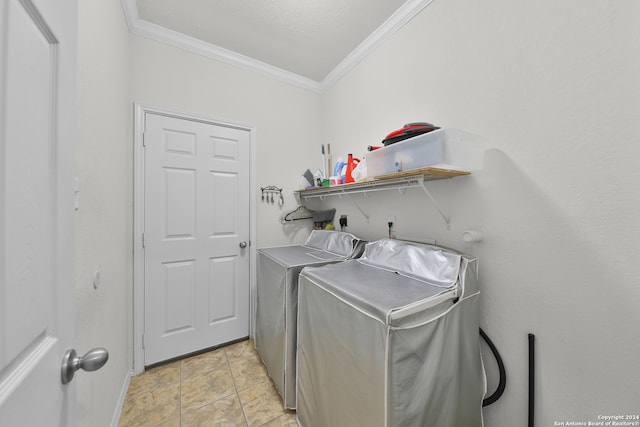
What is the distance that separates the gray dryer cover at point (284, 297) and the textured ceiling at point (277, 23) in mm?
1716

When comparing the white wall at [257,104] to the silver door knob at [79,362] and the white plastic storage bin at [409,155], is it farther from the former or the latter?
the silver door knob at [79,362]

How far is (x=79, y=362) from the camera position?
1.80 feet

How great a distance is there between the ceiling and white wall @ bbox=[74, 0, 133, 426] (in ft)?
1.05

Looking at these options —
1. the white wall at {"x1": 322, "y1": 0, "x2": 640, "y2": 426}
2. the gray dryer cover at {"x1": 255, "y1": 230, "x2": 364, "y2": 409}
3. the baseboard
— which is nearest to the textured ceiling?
the white wall at {"x1": 322, "y1": 0, "x2": 640, "y2": 426}

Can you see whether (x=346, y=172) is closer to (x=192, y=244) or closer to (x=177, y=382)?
(x=192, y=244)

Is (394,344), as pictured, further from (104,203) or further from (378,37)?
(378,37)

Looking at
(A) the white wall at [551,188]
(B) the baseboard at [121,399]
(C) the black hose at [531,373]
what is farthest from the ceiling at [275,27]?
(B) the baseboard at [121,399]

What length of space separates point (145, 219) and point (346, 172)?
1709 millimetres

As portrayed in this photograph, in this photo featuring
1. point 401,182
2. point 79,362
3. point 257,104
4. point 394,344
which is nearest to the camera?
point 79,362

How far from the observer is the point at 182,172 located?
2.04 metres

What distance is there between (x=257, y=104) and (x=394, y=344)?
2417 millimetres

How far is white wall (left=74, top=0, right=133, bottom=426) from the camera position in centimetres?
97

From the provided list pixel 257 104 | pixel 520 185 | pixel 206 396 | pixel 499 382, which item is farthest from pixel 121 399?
pixel 520 185

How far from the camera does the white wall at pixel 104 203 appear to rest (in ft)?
3.17
